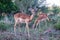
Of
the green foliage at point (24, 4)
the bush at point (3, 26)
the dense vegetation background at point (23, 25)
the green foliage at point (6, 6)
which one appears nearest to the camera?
the dense vegetation background at point (23, 25)

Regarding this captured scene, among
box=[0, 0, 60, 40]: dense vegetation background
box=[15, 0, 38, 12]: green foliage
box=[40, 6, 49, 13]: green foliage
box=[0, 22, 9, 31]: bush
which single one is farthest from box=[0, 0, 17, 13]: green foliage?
box=[40, 6, 49, 13]: green foliage

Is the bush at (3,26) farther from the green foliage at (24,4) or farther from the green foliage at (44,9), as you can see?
the green foliage at (44,9)

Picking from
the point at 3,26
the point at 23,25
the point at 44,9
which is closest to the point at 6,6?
the point at 23,25

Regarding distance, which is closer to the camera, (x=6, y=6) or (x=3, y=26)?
(x=3, y=26)

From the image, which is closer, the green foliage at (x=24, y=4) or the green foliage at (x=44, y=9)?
the green foliage at (x=24, y=4)

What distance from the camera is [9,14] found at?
14.6m

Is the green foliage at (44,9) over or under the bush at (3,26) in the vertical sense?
over

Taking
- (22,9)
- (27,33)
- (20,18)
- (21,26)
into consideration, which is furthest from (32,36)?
(22,9)

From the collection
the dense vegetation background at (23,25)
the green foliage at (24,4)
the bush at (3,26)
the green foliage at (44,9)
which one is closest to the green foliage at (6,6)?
the dense vegetation background at (23,25)

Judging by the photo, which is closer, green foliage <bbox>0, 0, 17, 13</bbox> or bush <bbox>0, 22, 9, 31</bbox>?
bush <bbox>0, 22, 9, 31</bbox>

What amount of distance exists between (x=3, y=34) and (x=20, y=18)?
1.26m

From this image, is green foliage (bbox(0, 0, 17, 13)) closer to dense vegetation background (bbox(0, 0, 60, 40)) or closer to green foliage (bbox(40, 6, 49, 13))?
dense vegetation background (bbox(0, 0, 60, 40))

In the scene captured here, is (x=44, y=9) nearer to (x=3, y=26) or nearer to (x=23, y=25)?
(x=23, y=25)

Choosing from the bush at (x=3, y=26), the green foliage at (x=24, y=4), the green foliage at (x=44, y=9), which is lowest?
the bush at (x=3, y=26)
